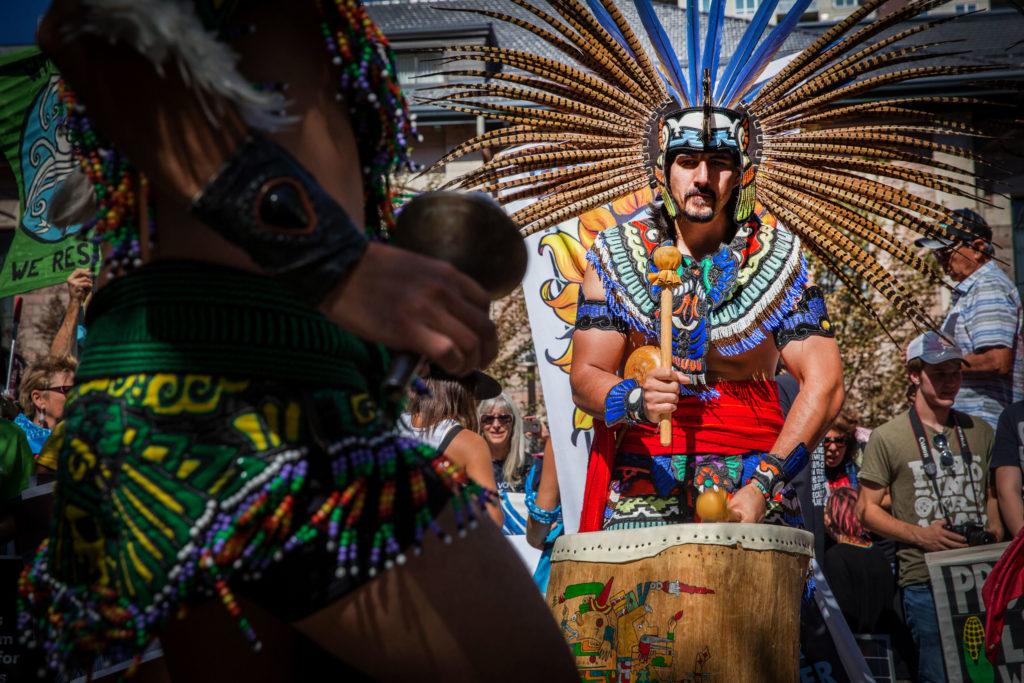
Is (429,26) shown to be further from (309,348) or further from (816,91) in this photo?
(309,348)

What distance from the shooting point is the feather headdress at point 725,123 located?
373 cm

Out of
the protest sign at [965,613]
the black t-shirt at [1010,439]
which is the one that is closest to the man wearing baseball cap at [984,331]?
the black t-shirt at [1010,439]

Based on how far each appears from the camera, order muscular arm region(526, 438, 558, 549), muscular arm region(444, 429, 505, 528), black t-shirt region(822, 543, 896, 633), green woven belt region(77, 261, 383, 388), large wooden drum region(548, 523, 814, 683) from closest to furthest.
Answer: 1. green woven belt region(77, 261, 383, 388)
2. large wooden drum region(548, 523, 814, 683)
3. muscular arm region(444, 429, 505, 528)
4. muscular arm region(526, 438, 558, 549)
5. black t-shirt region(822, 543, 896, 633)

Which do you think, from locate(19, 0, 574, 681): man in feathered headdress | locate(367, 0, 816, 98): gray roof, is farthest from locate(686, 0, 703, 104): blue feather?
locate(367, 0, 816, 98): gray roof

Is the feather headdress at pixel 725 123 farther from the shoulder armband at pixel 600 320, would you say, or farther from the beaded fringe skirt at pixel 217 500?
the beaded fringe skirt at pixel 217 500

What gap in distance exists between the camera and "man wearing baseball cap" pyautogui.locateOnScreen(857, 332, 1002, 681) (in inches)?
243

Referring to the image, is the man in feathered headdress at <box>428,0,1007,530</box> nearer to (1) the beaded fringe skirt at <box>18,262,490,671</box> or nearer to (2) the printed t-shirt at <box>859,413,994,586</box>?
(1) the beaded fringe skirt at <box>18,262,490,671</box>

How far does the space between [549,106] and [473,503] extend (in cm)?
255

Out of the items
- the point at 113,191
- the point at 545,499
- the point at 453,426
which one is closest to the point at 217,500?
the point at 113,191

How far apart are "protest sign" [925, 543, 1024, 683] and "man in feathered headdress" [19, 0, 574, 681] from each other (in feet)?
12.8

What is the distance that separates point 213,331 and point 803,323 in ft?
8.18

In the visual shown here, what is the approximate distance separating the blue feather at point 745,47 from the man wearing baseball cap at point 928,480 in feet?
9.27

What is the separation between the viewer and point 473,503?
1618 millimetres

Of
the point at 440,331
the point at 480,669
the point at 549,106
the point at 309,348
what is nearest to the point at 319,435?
the point at 309,348
